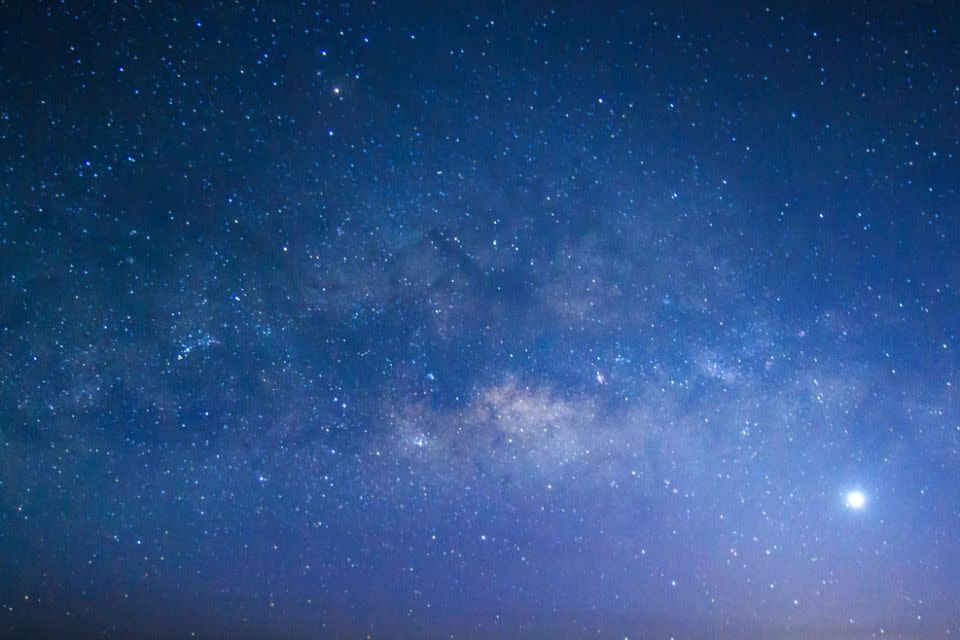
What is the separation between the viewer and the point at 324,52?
30.3 ft

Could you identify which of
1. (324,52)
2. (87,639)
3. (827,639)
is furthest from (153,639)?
(827,639)

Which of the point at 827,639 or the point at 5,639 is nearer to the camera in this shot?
the point at 5,639

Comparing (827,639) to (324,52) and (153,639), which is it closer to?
(153,639)

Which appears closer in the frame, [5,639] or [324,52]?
[324,52]

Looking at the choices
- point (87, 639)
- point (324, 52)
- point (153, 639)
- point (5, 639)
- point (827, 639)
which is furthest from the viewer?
point (827, 639)

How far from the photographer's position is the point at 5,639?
33.9 meters

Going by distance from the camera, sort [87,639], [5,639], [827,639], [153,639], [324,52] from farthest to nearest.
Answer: [827,639]
[153,639]
[87,639]
[5,639]
[324,52]

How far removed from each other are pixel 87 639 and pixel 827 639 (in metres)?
89.4

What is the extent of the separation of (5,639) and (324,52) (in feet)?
139

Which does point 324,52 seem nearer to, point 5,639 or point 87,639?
point 5,639

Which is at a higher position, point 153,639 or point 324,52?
point 324,52

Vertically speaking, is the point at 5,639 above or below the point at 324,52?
below

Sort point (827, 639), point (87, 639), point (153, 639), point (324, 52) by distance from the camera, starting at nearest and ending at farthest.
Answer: point (324, 52), point (87, 639), point (153, 639), point (827, 639)

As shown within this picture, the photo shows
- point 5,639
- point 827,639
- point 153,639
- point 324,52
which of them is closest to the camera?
point 324,52
